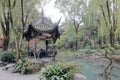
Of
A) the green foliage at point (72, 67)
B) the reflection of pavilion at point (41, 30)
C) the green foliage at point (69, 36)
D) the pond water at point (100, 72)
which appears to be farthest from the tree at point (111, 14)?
the green foliage at point (72, 67)

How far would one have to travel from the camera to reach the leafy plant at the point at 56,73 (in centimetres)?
635

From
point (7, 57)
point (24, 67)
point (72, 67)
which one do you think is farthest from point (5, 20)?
point (72, 67)

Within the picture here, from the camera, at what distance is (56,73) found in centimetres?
655

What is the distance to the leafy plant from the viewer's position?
635cm

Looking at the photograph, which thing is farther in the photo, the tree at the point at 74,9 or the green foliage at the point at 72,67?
the tree at the point at 74,9

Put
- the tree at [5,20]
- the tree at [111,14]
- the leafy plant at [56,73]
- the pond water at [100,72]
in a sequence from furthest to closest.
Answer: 1. the tree at [111,14]
2. the tree at [5,20]
3. the leafy plant at [56,73]
4. the pond water at [100,72]

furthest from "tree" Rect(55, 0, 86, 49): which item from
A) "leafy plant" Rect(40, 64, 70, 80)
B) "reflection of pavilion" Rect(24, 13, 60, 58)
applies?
"leafy plant" Rect(40, 64, 70, 80)

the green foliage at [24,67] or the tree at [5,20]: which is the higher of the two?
the tree at [5,20]

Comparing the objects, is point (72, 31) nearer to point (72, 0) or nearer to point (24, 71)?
point (72, 0)

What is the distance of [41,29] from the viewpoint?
16.1 m

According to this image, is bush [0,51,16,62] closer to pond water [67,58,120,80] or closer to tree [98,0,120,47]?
pond water [67,58,120,80]

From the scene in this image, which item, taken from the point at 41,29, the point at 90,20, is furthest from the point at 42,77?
the point at 90,20

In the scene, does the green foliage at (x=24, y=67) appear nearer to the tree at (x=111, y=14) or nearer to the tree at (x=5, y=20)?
the tree at (x=5, y=20)

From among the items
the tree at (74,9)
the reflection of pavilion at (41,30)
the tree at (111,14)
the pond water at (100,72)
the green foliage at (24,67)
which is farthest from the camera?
the tree at (74,9)
